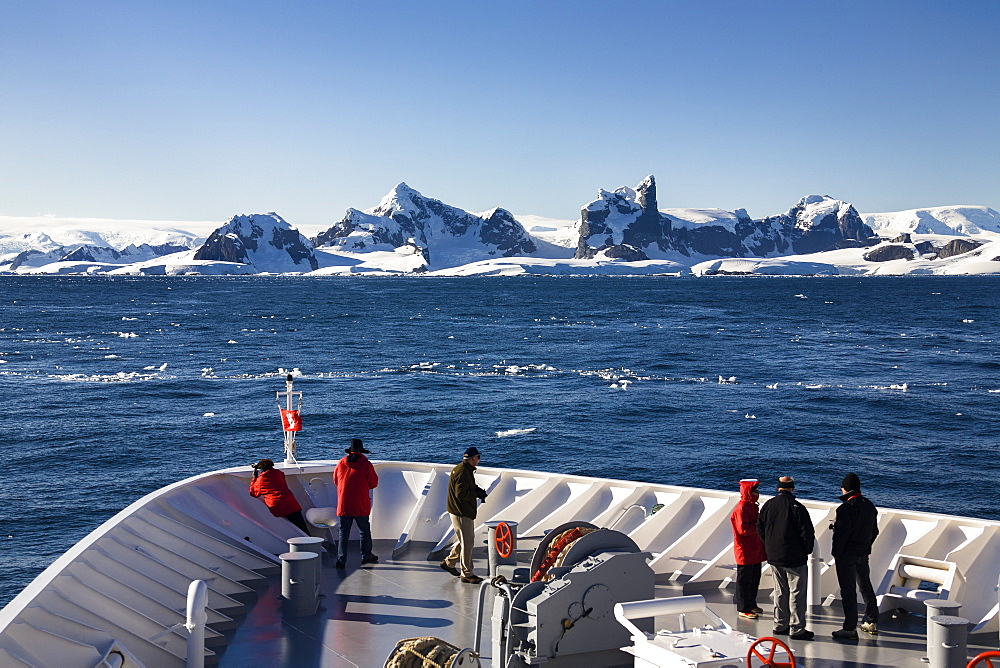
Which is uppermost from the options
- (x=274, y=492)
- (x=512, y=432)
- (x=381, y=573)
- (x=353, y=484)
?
(x=353, y=484)

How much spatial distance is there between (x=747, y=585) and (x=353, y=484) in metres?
4.03

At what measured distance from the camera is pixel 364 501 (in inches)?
364

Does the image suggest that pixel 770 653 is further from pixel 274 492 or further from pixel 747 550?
pixel 274 492

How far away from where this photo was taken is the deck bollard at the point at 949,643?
20.2 feet

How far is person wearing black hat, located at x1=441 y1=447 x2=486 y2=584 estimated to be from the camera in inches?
340

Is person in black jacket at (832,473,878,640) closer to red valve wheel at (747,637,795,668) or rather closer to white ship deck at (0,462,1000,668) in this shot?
white ship deck at (0,462,1000,668)

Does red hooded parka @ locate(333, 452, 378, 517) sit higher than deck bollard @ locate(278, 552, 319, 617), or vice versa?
red hooded parka @ locate(333, 452, 378, 517)

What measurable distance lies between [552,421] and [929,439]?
13.4 metres

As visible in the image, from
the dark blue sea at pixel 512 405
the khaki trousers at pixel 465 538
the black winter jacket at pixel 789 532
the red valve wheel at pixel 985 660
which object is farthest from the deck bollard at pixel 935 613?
the dark blue sea at pixel 512 405

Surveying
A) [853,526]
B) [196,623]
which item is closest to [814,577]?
[853,526]

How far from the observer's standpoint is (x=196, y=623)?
251 inches

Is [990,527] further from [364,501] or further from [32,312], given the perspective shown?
[32,312]

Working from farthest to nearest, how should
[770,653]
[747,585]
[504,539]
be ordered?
[504,539], [747,585], [770,653]

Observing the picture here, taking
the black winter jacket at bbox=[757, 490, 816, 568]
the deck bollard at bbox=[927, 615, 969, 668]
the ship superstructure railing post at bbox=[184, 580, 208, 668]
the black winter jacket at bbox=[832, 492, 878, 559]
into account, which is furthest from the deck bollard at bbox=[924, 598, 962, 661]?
the ship superstructure railing post at bbox=[184, 580, 208, 668]
